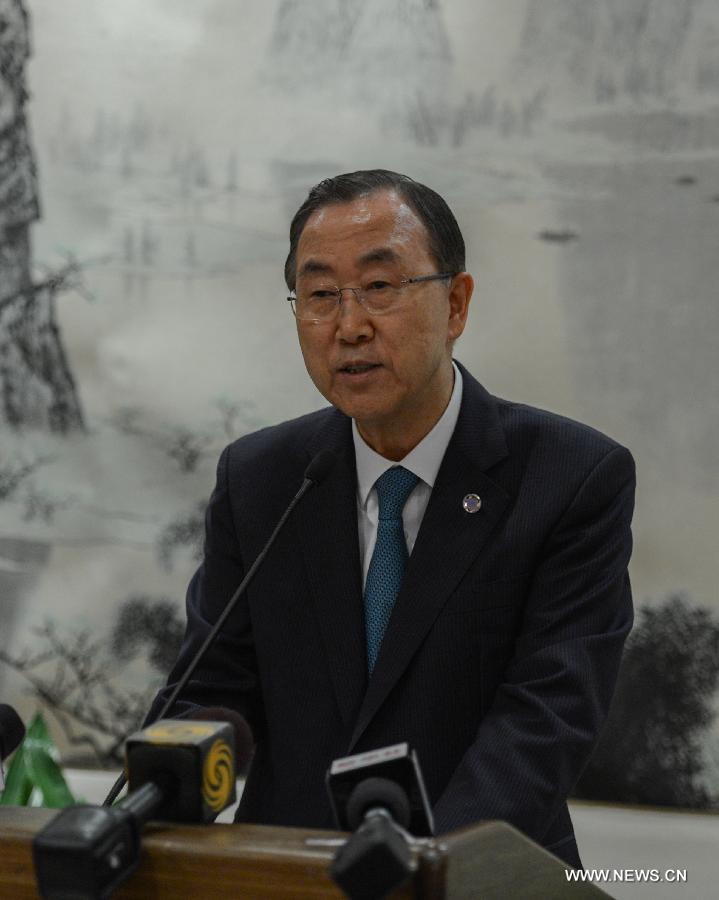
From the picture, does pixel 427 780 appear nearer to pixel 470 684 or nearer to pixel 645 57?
pixel 470 684

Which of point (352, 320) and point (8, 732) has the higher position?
point (352, 320)

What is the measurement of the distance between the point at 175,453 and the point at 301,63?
3.65ft

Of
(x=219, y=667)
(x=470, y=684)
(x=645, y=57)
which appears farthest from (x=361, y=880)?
(x=645, y=57)

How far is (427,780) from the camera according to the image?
1.81m

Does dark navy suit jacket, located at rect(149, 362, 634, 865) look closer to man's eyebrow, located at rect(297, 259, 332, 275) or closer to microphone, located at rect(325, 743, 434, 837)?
man's eyebrow, located at rect(297, 259, 332, 275)

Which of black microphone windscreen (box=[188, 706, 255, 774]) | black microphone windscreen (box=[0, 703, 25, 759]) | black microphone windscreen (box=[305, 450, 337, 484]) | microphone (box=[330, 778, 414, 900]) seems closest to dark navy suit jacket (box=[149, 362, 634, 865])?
black microphone windscreen (box=[188, 706, 255, 774])

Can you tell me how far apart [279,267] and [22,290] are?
737 millimetres

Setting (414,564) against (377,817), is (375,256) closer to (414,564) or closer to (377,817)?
(414,564)

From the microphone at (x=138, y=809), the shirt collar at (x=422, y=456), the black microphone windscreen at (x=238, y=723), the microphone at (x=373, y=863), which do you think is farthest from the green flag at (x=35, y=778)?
the microphone at (x=373, y=863)

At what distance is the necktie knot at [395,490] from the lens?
194 cm

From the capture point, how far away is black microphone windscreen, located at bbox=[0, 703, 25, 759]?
4.35 feet

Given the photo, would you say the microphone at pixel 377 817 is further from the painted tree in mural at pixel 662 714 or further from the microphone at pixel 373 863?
the painted tree in mural at pixel 662 714

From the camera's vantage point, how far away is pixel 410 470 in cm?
194

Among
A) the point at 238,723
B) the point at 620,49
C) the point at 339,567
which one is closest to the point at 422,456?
the point at 339,567
